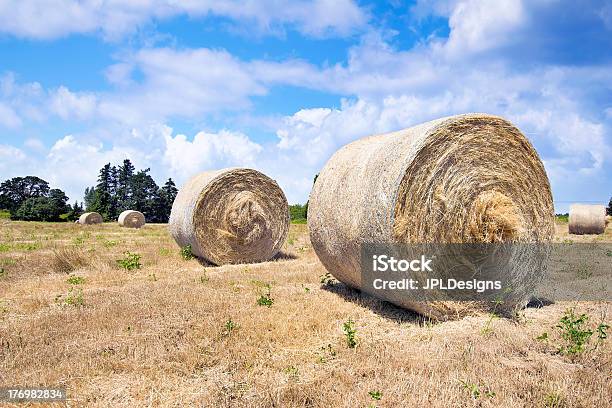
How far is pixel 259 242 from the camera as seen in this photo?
40.0 feet

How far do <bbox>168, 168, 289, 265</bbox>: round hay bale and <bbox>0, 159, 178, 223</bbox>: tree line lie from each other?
37.7 meters

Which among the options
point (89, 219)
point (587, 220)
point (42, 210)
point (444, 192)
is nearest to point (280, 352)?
point (444, 192)

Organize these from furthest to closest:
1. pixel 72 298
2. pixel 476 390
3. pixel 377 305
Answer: pixel 72 298
pixel 377 305
pixel 476 390

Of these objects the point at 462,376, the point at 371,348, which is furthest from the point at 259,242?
the point at 462,376

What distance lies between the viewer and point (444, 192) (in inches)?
240

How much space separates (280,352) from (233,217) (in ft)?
23.7

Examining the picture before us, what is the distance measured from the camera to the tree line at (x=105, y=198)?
45.0m

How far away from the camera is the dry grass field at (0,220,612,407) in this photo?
12.5 feet

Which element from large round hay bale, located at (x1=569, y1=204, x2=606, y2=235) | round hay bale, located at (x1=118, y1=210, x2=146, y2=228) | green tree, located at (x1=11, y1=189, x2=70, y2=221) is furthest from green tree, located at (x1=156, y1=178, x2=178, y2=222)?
large round hay bale, located at (x1=569, y1=204, x2=606, y2=235)

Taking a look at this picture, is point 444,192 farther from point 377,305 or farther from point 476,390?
point 476,390
